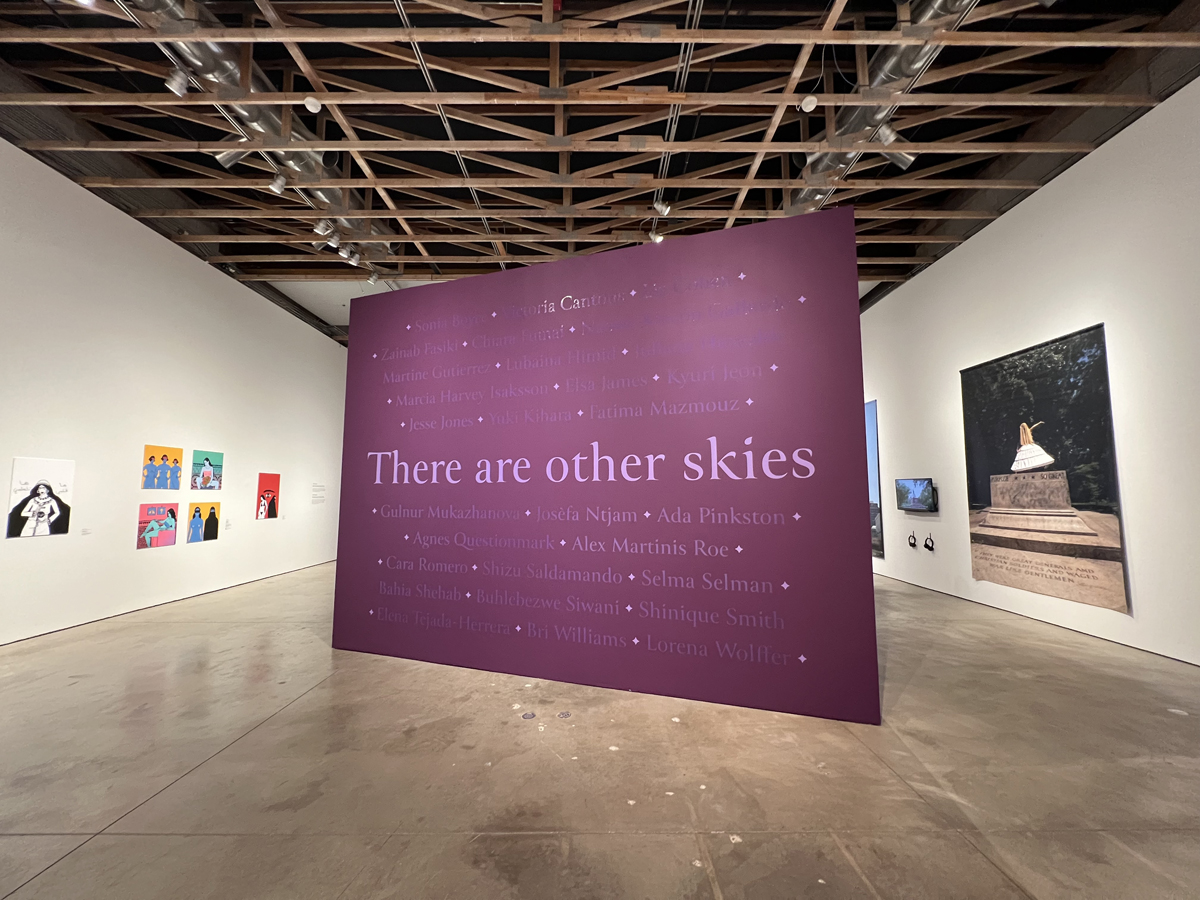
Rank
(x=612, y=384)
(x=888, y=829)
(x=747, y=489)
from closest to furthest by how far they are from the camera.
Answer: (x=888, y=829), (x=747, y=489), (x=612, y=384)

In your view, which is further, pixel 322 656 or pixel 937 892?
pixel 322 656

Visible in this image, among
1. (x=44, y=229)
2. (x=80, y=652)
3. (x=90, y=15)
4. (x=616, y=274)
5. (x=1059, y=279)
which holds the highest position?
(x=90, y=15)

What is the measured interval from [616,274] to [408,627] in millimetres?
3100

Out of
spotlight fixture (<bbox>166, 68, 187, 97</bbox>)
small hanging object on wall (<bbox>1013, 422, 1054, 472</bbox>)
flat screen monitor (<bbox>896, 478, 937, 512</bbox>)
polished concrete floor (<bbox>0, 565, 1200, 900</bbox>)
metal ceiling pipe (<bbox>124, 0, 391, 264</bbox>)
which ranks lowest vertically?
polished concrete floor (<bbox>0, 565, 1200, 900</bbox>)

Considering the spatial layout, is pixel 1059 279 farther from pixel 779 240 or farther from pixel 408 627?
pixel 408 627

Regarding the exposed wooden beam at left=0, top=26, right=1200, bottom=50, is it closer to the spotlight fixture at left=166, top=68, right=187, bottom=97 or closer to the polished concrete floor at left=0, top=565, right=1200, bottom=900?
the spotlight fixture at left=166, top=68, right=187, bottom=97

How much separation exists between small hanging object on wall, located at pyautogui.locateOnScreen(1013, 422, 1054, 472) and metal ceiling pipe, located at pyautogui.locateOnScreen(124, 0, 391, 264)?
295 inches

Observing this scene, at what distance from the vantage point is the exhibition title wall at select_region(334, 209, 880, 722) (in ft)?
9.59

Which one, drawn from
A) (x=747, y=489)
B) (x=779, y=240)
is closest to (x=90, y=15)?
(x=779, y=240)

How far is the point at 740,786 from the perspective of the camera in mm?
2160

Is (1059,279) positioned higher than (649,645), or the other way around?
(1059,279)

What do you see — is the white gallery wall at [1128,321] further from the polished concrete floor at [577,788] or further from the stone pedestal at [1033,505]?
the polished concrete floor at [577,788]

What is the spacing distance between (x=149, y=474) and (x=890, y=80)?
8.10m

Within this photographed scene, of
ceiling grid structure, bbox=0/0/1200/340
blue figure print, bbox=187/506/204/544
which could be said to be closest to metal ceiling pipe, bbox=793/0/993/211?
ceiling grid structure, bbox=0/0/1200/340
